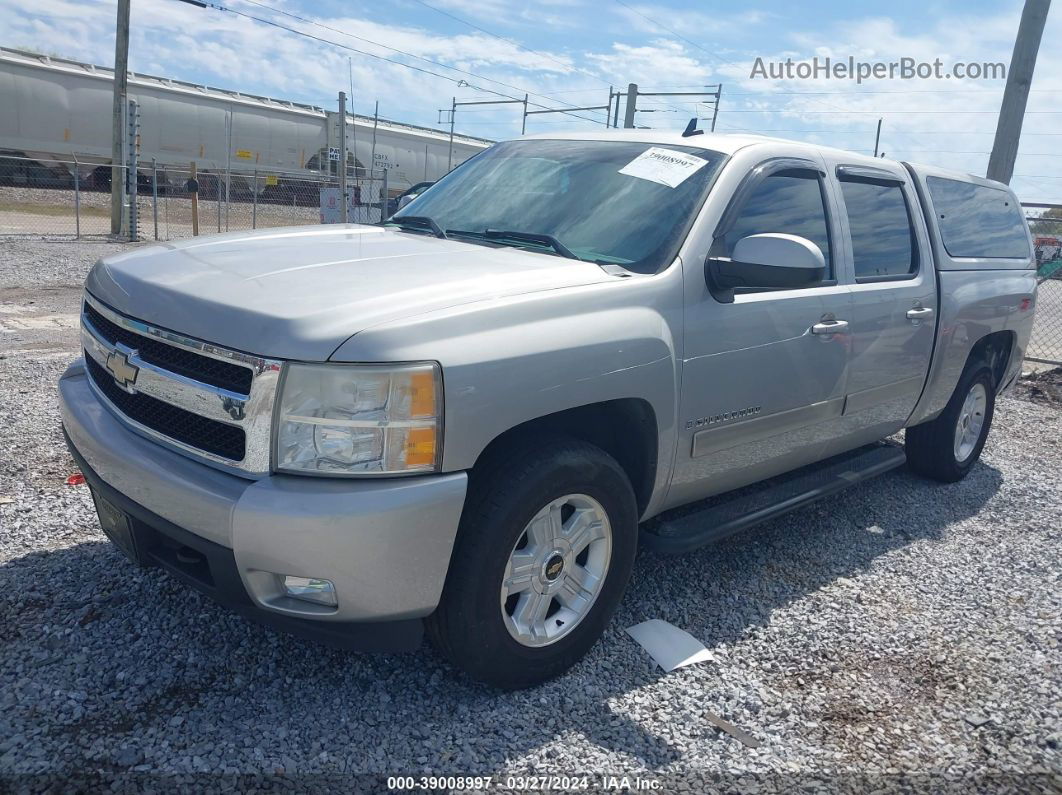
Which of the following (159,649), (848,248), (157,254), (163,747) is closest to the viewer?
(163,747)

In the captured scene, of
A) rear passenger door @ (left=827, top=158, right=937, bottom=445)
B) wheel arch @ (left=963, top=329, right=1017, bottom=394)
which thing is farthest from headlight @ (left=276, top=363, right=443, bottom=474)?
wheel arch @ (left=963, top=329, right=1017, bottom=394)

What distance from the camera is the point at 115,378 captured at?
290 centimetres

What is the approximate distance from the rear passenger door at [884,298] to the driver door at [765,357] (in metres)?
0.15

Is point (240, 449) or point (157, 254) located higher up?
point (157, 254)

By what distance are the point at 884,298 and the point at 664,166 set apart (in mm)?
1400

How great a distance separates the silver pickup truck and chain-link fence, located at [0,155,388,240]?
14.2m

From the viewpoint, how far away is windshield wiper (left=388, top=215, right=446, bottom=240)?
3.80 m

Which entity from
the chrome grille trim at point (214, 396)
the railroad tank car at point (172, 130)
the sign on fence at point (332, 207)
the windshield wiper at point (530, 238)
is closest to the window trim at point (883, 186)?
the windshield wiper at point (530, 238)

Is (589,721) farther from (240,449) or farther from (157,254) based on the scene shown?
(157,254)

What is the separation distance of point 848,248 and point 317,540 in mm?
2964

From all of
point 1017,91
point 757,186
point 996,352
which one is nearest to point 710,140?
point 757,186

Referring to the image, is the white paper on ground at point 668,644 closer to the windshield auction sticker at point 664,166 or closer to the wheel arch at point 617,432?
the wheel arch at point 617,432

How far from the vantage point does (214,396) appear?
2.49 metres

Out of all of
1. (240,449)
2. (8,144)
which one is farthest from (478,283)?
(8,144)
